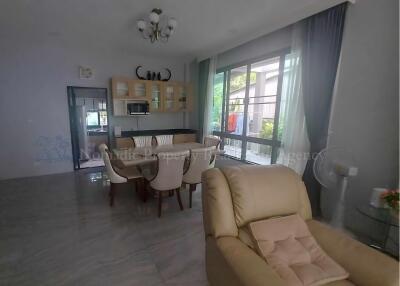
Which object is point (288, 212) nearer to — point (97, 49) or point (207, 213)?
point (207, 213)

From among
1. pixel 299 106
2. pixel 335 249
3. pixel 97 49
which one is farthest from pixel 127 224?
pixel 97 49

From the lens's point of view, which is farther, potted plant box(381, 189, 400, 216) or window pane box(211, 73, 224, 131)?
window pane box(211, 73, 224, 131)

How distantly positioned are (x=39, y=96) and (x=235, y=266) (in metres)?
4.72

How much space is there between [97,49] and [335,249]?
5.00m

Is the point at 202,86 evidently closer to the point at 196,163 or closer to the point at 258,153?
the point at 258,153

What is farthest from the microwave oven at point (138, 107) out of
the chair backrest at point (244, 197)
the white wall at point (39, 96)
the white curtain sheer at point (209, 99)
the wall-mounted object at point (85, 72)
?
the chair backrest at point (244, 197)

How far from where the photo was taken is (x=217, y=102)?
187 inches

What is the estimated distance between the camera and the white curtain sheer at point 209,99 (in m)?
4.62

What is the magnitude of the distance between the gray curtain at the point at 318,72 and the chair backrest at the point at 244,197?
4.48 feet

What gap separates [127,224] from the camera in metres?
2.49

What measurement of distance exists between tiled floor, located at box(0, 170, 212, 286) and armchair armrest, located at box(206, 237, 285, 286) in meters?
0.48

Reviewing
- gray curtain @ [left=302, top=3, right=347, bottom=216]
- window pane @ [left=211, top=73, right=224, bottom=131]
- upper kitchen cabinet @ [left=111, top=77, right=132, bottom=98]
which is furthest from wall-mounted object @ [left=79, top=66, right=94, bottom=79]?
gray curtain @ [left=302, top=3, right=347, bottom=216]

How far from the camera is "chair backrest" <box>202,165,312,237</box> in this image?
1.39 meters

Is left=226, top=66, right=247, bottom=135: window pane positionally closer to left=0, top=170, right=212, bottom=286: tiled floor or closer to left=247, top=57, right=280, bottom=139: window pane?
A: left=247, top=57, right=280, bottom=139: window pane
